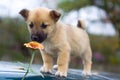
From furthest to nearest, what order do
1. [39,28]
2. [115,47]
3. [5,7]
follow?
[115,47] → [5,7] → [39,28]

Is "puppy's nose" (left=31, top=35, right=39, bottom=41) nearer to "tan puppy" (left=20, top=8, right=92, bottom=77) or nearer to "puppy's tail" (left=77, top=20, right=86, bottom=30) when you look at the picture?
"tan puppy" (left=20, top=8, right=92, bottom=77)

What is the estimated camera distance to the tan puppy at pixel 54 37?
3.77 metres

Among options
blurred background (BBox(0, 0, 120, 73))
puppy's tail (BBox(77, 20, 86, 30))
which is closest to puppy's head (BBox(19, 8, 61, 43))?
puppy's tail (BBox(77, 20, 86, 30))

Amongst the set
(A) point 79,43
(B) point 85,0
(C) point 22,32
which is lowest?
(A) point 79,43

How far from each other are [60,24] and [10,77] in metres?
1.58

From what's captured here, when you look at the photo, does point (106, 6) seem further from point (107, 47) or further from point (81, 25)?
point (81, 25)

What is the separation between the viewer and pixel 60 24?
4199mm

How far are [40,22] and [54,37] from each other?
0.97 feet

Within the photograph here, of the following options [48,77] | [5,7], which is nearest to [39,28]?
[48,77]

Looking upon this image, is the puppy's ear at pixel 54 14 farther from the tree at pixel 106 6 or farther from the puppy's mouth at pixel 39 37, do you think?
the tree at pixel 106 6

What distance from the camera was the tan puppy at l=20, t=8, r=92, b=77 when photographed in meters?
3.77

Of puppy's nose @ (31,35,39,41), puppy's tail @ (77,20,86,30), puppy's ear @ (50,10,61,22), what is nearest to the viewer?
puppy's nose @ (31,35,39,41)

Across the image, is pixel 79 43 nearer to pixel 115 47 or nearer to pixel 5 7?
pixel 5 7

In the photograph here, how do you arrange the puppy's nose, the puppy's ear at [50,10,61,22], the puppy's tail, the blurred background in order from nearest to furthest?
the puppy's nose
the puppy's ear at [50,10,61,22]
the puppy's tail
the blurred background
